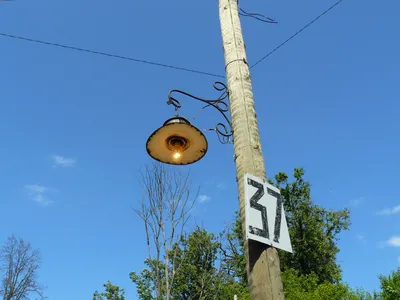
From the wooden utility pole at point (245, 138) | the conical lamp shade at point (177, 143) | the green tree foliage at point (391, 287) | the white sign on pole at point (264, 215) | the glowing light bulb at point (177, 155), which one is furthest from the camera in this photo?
the green tree foliage at point (391, 287)

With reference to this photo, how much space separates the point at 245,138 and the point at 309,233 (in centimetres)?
2750

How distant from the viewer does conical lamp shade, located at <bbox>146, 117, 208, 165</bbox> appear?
3580 millimetres

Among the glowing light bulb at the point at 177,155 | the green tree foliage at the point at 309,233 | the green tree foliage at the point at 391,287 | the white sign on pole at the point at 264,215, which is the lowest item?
the white sign on pole at the point at 264,215

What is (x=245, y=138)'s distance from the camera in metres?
2.97

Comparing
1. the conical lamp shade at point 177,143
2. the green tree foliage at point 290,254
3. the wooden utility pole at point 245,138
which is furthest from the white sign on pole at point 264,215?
the green tree foliage at point 290,254

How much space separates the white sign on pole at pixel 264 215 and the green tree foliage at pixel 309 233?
26.1 metres

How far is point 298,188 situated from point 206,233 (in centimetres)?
853

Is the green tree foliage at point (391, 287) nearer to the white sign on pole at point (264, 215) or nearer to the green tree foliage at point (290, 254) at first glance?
the green tree foliage at point (290, 254)

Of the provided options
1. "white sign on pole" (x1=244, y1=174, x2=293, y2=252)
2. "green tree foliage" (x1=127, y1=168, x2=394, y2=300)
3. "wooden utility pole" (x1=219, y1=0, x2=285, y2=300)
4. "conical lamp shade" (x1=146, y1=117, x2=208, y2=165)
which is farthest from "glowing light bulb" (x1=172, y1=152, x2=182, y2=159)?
"green tree foliage" (x1=127, y1=168, x2=394, y2=300)

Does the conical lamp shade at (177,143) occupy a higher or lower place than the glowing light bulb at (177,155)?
higher

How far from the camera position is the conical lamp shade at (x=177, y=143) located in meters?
3.58

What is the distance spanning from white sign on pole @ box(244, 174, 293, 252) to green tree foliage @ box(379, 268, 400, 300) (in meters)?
25.0

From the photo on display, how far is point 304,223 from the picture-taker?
95.2ft

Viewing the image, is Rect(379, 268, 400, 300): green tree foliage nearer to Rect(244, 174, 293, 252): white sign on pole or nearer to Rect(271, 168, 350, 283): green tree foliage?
Rect(271, 168, 350, 283): green tree foliage
